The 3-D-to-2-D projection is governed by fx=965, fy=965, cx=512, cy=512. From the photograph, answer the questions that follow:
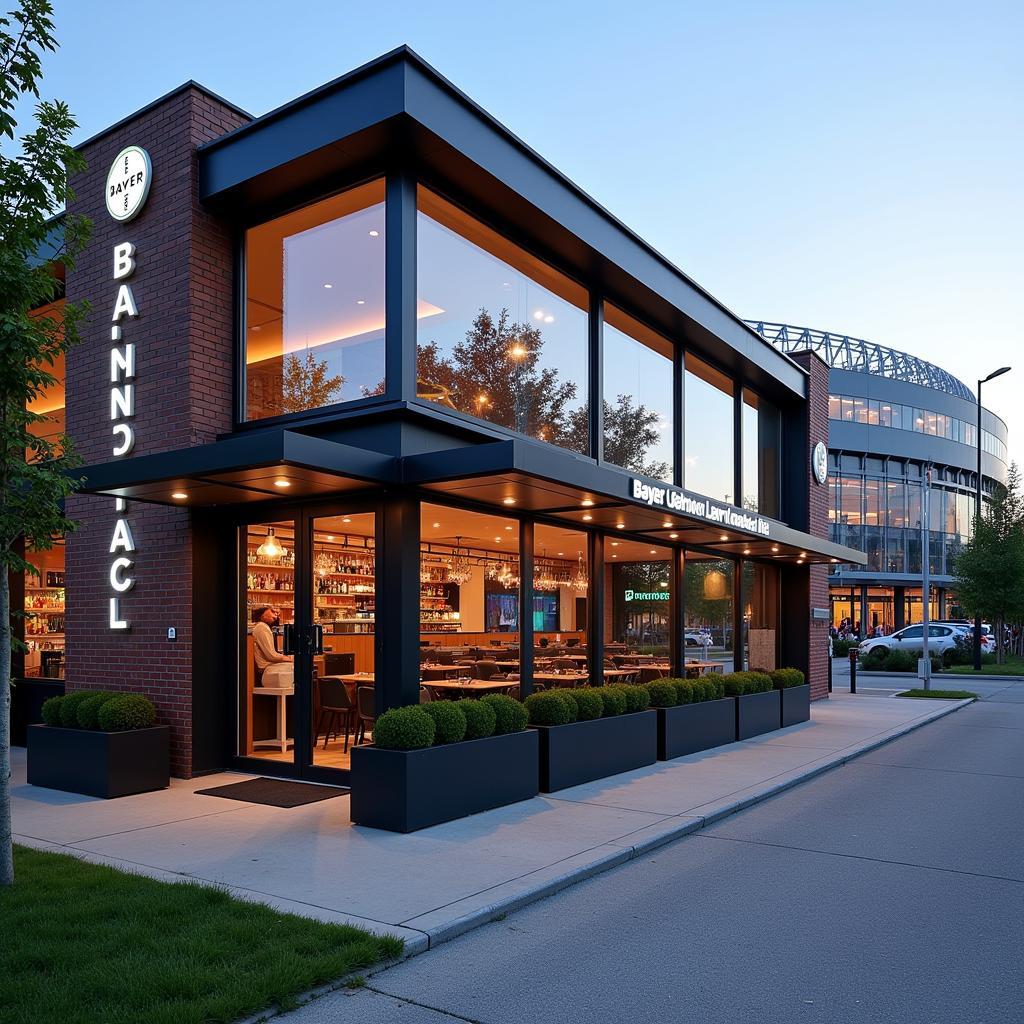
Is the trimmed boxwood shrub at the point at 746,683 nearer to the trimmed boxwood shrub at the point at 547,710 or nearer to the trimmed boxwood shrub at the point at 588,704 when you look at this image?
the trimmed boxwood shrub at the point at 588,704

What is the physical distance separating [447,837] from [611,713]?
13.0ft

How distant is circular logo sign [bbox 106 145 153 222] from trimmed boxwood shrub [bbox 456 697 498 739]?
7358 mm

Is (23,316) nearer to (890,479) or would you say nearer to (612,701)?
(612,701)

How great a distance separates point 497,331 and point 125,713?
20.7 ft

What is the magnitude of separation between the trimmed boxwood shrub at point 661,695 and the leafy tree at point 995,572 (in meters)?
29.1

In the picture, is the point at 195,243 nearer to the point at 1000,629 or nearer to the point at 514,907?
the point at 514,907

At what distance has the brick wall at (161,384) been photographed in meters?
11.3

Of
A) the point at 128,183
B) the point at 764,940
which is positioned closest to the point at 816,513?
the point at 128,183

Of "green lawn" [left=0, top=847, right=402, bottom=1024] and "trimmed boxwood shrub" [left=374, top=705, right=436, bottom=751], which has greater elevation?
"trimmed boxwood shrub" [left=374, top=705, right=436, bottom=751]

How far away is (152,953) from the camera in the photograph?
17.4ft

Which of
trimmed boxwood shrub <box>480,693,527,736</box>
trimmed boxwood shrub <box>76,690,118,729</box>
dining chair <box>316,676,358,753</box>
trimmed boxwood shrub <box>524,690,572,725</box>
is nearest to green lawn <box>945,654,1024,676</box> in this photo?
trimmed boxwood shrub <box>524,690,572,725</box>

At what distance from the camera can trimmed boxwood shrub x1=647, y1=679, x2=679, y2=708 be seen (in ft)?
43.1

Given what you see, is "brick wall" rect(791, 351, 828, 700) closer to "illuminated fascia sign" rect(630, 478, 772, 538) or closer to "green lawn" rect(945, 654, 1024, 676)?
"illuminated fascia sign" rect(630, 478, 772, 538)

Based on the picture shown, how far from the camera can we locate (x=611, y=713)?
1189 centimetres
